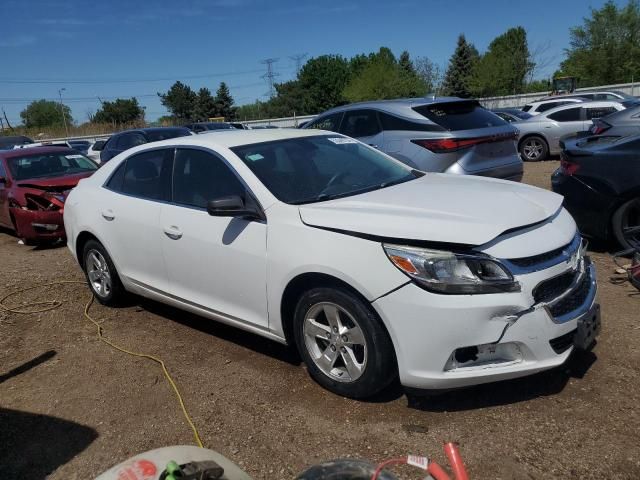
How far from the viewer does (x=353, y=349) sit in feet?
10.9

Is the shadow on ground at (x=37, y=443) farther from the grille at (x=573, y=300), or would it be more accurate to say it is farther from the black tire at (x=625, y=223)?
the black tire at (x=625, y=223)

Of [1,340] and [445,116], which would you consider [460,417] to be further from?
[445,116]

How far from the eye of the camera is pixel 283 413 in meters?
3.39

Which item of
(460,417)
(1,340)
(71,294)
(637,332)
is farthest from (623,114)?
(1,340)

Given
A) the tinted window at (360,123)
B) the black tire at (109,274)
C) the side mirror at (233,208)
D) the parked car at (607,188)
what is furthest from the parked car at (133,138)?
the side mirror at (233,208)

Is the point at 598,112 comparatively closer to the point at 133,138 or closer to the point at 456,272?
the point at 133,138

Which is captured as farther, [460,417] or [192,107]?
[192,107]

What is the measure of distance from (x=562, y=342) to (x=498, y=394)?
528 mm

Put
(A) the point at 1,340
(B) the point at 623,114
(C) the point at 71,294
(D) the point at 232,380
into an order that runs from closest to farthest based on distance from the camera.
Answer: (D) the point at 232,380
(A) the point at 1,340
(C) the point at 71,294
(B) the point at 623,114

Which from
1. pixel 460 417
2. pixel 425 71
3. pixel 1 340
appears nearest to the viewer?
pixel 460 417

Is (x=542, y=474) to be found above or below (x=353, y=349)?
below

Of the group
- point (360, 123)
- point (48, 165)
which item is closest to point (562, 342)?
point (360, 123)

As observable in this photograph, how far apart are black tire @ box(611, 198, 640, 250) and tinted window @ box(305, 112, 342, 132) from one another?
14.3ft

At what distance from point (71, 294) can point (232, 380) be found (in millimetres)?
3116
